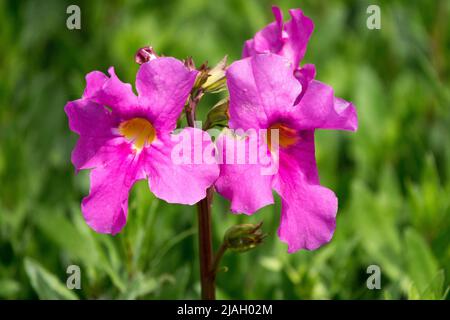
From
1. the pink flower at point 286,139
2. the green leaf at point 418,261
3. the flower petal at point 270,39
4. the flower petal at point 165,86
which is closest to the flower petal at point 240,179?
the pink flower at point 286,139

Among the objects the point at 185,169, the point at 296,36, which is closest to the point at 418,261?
the point at 296,36

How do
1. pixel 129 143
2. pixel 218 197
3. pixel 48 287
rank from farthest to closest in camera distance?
pixel 218 197 → pixel 48 287 → pixel 129 143

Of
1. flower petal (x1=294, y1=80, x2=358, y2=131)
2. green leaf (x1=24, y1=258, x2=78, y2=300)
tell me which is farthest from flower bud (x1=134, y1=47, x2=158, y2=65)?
green leaf (x1=24, y1=258, x2=78, y2=300)

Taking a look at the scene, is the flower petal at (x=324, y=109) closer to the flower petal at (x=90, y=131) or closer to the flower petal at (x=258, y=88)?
the flower petal at (x=258, y=88)

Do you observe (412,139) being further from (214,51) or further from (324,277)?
(214,51)

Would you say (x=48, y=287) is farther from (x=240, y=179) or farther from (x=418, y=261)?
(x=418, y=261)

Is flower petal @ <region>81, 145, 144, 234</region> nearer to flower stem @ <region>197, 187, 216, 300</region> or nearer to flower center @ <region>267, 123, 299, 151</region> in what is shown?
flower stem @ <region>197, 187, 216, 300</region>
